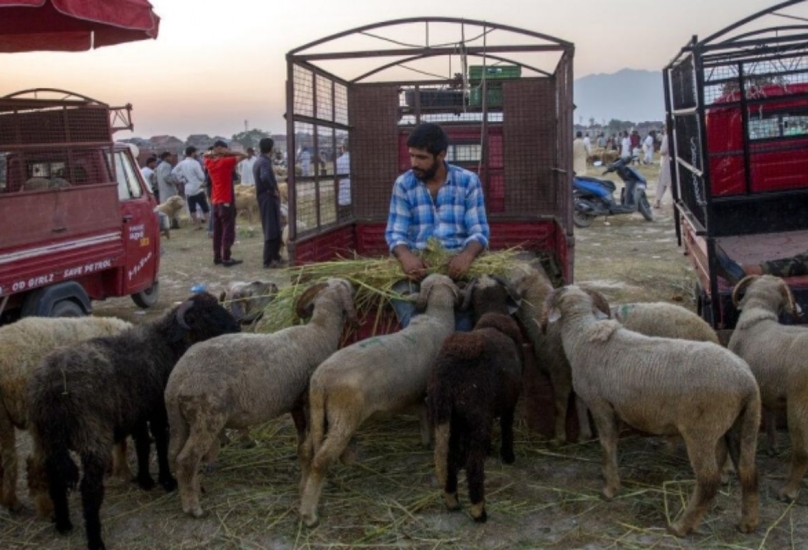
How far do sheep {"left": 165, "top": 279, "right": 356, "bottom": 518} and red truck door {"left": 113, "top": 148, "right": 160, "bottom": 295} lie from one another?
5490 millimetres

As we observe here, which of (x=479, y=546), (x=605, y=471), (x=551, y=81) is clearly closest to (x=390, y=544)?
(x=479, y=546)

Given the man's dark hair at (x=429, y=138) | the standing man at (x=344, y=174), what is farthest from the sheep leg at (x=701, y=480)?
the standing man at (x=344, y=174)

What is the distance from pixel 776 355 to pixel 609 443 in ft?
3.72

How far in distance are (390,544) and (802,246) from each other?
531 centimetres

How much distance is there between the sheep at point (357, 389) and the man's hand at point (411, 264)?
75 centimetres

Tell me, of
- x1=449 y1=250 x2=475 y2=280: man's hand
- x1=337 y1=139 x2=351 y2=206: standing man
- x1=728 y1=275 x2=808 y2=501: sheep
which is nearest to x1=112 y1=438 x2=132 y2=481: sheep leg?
x1=449 y1=250 x2=475 y2=280: man's hand

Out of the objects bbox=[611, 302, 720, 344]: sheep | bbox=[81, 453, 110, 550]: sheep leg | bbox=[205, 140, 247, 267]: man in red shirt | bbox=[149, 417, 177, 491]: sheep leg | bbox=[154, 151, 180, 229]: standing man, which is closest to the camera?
bbox=[81, 453, 110, 550]: sheep leg

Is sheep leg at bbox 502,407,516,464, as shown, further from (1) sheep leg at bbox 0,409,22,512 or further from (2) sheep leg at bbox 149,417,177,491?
(1) sheep leg at bbox 0,409,22,512

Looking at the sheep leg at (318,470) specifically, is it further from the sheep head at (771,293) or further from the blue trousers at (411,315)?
the sheep head at (771,293)

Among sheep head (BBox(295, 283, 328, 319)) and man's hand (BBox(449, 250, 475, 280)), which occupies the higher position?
man's hand (BBox(449, 250, 475, 280))

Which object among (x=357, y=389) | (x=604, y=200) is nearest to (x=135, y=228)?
(x=357, y=389)

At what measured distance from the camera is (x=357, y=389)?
15.2 feet

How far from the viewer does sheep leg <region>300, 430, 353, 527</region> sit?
457 cm

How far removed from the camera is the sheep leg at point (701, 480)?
4.17m
